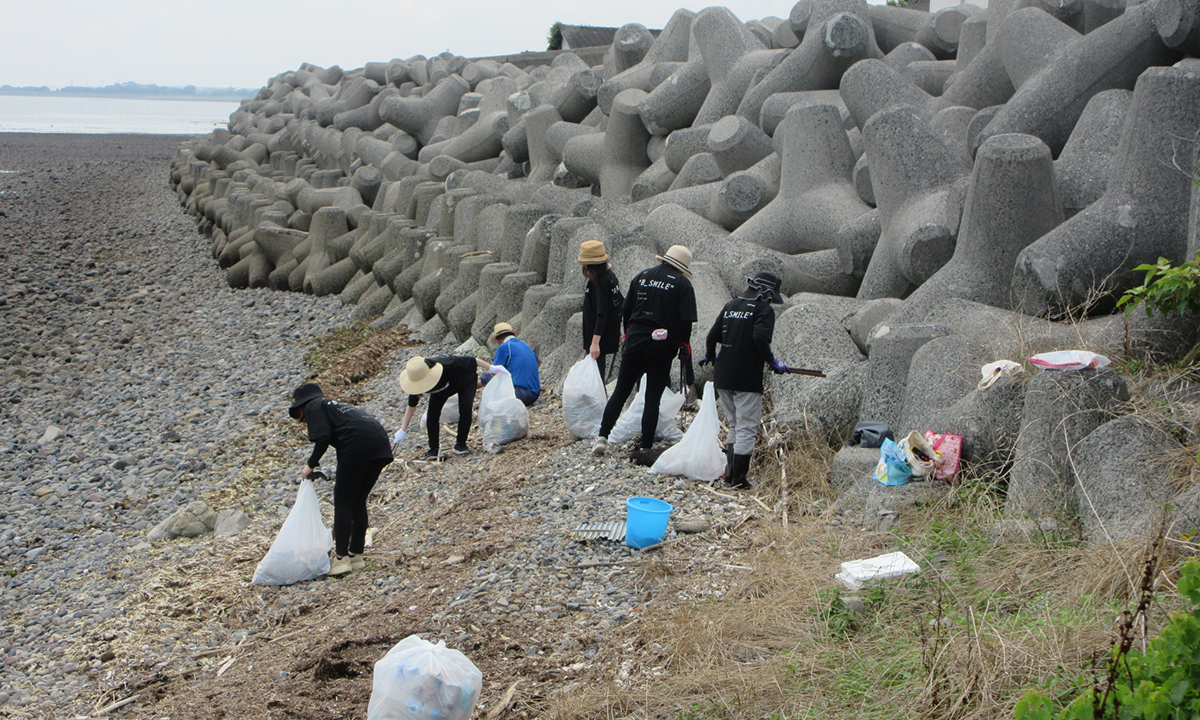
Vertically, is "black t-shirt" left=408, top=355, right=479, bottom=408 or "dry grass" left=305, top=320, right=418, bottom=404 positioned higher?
"black t-shirt" left=408, top=355, right=479, bottom=408

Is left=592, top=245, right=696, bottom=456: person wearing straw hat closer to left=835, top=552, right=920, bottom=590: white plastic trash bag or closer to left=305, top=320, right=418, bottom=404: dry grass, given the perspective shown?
left=835, top=552, right=920, bottom=590: white plastic trash bag

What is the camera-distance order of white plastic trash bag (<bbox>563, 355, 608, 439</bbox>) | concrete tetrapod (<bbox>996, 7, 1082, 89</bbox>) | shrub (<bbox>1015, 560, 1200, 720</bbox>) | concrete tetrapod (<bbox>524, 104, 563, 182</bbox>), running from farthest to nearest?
concrete tetrapod (<bbox>524, 104, 563, 182</bbox>), concrete tetrapod (<bbox>996, 7, 1082, 89</bbox>), white plastic trash bag (<bbox>563, 355, 608, 439</bbox>), shrub (<bbox>1015, 560, 1200, 720</bbox>)

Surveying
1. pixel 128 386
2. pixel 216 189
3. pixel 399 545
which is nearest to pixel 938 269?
pixel 399 545

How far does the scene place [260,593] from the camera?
5.68 m

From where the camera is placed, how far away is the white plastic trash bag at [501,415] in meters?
7.42

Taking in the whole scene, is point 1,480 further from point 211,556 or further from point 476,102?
point 476,102

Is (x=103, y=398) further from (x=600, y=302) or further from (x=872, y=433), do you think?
(x=872, y=433)

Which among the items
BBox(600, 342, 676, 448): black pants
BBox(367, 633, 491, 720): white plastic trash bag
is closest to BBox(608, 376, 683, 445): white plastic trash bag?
BBox(600, 342, 676, 448): black pants

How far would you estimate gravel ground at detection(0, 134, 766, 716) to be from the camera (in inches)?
189

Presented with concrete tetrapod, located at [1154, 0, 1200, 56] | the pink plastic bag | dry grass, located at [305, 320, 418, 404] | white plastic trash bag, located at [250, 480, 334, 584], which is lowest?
dry grass, located at [305, 320, 418, 404]

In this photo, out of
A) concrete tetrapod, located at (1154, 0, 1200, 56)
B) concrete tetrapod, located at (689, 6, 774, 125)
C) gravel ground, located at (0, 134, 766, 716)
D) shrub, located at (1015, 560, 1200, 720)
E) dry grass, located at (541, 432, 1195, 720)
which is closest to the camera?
shrub, located at (1015, 560, 1200, 720)

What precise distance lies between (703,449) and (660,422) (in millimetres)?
832

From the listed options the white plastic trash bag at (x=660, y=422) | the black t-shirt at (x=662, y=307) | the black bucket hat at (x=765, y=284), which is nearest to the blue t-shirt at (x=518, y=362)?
the white plastic trash bag at (x=660, y=422)

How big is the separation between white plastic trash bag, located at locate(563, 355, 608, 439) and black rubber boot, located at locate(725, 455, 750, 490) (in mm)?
1412
